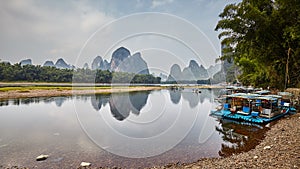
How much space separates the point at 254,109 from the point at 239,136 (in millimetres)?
5198

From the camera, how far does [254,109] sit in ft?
44.0

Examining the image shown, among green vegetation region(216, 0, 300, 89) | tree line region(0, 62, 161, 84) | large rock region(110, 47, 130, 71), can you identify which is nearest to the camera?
green vegetation region(216, 0, 300, 89)

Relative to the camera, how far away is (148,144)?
8.73 metres

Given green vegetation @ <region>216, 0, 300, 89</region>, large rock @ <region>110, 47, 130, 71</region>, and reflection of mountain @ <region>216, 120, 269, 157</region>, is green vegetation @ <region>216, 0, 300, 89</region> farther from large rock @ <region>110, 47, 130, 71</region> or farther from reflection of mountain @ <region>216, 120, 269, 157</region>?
large rock @ <region>110, 47, 130, 71</region>

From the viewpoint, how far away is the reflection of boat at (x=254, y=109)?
12.0 m

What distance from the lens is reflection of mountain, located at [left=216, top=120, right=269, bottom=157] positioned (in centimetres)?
758

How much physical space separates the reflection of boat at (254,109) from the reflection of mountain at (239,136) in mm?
780

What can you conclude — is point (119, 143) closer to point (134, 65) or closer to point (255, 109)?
point (255, 109)

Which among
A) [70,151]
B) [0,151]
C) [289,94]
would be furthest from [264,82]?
[0,151]

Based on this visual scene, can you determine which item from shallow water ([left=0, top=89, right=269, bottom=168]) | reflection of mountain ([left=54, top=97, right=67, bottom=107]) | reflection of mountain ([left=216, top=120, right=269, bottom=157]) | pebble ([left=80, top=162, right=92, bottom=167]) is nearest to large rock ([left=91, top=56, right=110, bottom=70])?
Result: reflection of mountain ([left=54, top=97, right=67, bottom=107])

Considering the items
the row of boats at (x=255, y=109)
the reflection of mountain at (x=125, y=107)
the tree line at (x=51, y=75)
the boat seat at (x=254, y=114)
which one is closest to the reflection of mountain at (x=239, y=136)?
the row of boats at (x=255, y=109)

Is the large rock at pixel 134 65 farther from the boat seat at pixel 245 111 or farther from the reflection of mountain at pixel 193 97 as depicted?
the reflection of mountain at pixel 193 97

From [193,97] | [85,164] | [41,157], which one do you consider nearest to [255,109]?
[85,164]

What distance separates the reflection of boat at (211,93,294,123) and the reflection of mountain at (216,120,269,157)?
0.78 meters
